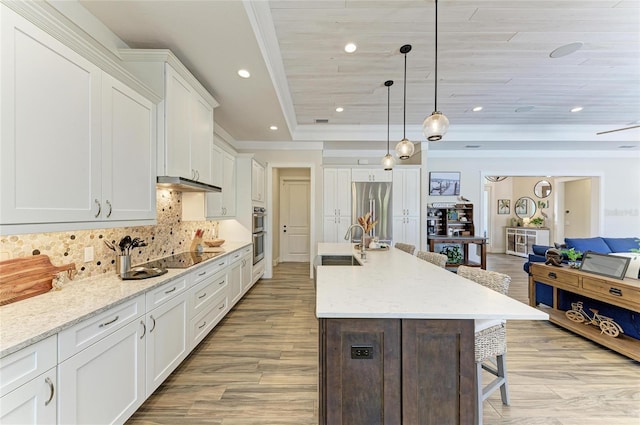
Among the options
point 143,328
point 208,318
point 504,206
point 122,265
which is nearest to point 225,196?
point 208,318

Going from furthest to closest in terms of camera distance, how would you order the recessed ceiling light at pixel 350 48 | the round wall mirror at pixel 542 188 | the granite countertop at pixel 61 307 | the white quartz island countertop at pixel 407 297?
the round wall mirror at pixel 542 188
the recessed ceiling light at pixel 350 48
the white quartz island countertop at pixel 407 297
the granite countertop at pixel 61 307

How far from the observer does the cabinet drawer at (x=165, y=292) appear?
1.81 m

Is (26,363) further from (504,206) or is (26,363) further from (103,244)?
(504,206)

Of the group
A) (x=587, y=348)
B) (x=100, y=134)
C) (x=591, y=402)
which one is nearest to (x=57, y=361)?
(x=100, y=134)

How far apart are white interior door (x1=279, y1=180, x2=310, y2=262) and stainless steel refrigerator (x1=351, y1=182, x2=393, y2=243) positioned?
2.16 meters

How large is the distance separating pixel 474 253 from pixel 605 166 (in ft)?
12.7

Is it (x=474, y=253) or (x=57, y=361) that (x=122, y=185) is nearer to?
(x=57, y=361)

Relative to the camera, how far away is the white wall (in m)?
6.30

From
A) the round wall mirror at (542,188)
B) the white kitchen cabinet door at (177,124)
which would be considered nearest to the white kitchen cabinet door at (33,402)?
the white kitchen cabinet door at (177,124)

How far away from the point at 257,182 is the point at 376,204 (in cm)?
251

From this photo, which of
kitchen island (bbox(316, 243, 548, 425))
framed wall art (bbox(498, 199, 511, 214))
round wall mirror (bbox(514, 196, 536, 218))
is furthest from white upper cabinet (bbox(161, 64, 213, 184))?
round wall mirror (bbox(514, 196, 536, 218))

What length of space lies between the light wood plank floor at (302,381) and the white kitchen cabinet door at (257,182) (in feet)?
7.24

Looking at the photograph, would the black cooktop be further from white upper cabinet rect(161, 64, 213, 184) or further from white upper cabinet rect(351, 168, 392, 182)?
A: white upper cabinet rect(351, 168, 392, 182)

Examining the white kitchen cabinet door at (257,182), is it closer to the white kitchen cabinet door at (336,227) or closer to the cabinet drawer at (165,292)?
the white kitchen cabinet door at (336,227)
